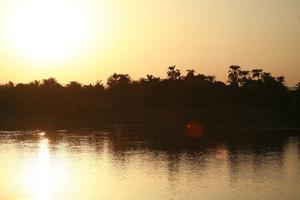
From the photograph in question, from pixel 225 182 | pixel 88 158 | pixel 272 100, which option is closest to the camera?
pixel 225 182

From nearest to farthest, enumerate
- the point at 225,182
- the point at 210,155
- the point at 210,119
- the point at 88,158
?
the point at 225,182, the point at 88,158, the point at 210,155, the point at 210,119

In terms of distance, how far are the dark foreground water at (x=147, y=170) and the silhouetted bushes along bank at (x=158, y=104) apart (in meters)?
46.4

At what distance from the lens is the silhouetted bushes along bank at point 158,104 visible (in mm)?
105625

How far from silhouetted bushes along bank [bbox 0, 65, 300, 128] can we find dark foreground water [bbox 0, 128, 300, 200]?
152ft

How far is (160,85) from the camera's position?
11688cm

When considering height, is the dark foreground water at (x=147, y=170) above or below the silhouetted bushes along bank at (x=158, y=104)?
below

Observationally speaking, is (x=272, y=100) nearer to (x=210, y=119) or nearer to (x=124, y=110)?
(x=210, y=119)

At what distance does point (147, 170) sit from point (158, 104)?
74.1m

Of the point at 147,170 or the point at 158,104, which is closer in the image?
the point at 147,170

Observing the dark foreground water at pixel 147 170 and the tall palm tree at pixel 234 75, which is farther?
the tall palm tree at pixel 234 75

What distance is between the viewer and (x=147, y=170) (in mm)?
37188

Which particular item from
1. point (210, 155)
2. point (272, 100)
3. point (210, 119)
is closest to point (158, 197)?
point (210, 155)

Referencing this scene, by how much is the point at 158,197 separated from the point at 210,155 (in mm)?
20080

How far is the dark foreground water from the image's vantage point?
28.8m
